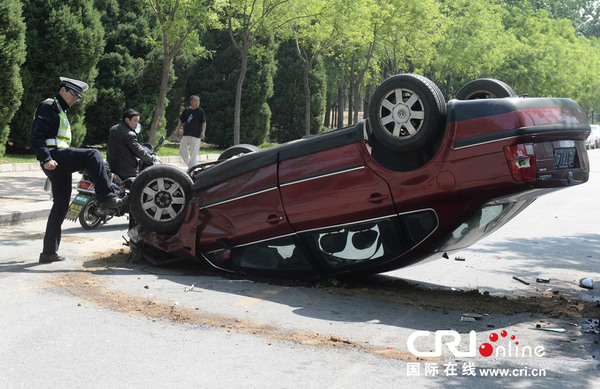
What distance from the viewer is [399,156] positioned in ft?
22.2

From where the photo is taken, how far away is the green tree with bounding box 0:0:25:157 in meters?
18.6

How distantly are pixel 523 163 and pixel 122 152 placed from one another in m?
6.04

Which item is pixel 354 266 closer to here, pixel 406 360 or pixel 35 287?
pixel 406 360

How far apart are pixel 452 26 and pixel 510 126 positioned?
41.7 m

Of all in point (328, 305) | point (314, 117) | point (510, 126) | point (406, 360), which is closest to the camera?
point (406, 360)

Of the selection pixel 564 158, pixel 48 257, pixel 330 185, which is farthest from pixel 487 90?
pixel 48 257

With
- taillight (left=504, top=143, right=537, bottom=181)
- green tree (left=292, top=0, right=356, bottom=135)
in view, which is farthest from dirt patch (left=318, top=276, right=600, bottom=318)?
green tree (left=292, top=0, right=356, bottom=135)

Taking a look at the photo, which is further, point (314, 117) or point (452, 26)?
point (452, 26)

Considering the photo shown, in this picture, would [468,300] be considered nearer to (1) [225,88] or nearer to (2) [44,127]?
(2) [44,127]

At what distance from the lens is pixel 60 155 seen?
8148 mm

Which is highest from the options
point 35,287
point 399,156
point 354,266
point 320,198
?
point 399,156

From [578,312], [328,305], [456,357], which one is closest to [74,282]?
[328,305]

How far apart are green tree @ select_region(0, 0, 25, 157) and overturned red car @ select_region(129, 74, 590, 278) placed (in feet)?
40.9

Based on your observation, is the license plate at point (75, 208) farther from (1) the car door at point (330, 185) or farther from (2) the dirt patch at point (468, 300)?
(2) the dirt patch at point (468, 300)
